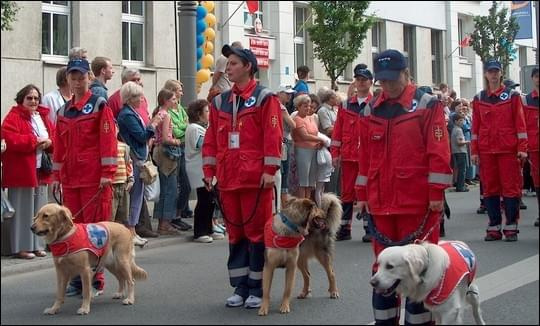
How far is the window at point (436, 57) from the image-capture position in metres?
8.19

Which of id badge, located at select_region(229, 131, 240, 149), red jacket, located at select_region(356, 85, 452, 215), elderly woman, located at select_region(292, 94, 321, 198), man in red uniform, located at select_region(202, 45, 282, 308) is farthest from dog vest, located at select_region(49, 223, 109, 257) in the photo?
elderly woman, located at select_region(292, 94, 321, 198)

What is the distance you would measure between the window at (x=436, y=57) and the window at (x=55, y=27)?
454cm

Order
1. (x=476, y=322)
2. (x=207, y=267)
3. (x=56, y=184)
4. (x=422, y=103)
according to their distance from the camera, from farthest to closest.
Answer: (x=207, y=267) < (x=56, y=184) < (x=476, y=322) < (x=422, y=103)

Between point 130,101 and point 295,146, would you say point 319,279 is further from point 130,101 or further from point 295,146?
point 295,146

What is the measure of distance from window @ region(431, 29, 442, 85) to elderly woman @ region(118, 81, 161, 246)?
3169 mm

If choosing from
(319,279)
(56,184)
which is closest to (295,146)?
(319,279)

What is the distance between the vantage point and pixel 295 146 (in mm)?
12164

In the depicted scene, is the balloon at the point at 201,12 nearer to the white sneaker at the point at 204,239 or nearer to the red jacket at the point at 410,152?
the white sneaker at the point at 204,239

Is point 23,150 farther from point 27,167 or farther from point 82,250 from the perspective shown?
point 82,250

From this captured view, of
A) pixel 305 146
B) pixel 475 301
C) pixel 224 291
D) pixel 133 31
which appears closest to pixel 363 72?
pixel 305 146

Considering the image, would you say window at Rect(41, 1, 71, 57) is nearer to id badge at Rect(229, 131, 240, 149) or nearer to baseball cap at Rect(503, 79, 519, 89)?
id badge at Rect(229, 131, 240, 149)

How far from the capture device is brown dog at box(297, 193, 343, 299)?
731cm

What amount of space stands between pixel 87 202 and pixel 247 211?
1445 mm

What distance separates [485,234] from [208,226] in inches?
144
